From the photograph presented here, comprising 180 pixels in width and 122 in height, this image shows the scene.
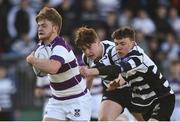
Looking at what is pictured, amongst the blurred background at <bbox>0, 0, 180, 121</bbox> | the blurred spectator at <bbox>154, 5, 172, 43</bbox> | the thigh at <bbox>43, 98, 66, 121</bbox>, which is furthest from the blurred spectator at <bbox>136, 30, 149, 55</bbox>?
the thigh at <bbox>43, 98, 66, 121</bbox>

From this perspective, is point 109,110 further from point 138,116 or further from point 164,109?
point 164,109

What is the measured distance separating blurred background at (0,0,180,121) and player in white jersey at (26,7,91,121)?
472cm

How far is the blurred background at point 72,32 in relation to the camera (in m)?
15.0

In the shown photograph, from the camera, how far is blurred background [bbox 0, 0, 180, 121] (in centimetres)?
1502

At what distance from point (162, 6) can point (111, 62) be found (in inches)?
326

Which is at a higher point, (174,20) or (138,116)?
(138,116)

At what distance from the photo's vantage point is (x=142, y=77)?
9.54 meters

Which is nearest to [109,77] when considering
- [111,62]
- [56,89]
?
[111,62]

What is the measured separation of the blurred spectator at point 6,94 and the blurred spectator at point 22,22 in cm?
90

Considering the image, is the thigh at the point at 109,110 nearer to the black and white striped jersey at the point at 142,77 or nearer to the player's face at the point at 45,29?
the black and white striped jersey at the point at 142,77

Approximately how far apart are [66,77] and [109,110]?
131 centimetres

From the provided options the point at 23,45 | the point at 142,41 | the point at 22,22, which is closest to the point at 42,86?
the point at 23,45

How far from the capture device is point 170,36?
1700 cm

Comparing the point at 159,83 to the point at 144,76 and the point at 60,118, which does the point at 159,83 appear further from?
the point at 60,118
